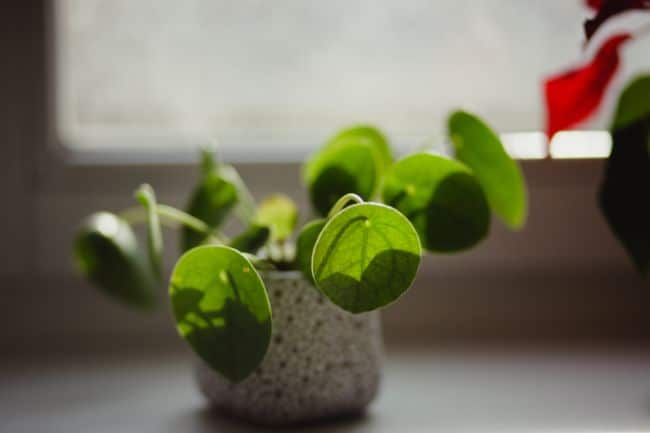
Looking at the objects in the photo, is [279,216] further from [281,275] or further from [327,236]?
[327,236]

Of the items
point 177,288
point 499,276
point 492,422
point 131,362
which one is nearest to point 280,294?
point 177,288

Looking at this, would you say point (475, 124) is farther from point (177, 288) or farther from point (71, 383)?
point (71, 383)

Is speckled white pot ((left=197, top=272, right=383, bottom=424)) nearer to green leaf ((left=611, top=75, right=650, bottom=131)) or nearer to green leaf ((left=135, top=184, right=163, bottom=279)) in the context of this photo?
green leaf ((left=135, top=184, right=163, bottom=279))

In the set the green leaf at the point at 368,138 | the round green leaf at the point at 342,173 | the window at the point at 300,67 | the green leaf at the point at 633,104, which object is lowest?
the round green leaf at the point at 342,173

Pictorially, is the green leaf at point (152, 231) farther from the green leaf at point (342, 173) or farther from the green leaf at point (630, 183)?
the green leaf at point (630, 183)

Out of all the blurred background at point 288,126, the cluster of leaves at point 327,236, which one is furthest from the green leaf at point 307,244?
the blurred background at point 288,126

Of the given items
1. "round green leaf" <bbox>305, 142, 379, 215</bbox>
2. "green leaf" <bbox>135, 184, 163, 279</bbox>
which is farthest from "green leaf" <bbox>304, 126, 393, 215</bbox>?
"green leaf" <bbox>135, 184, 163, 279</bbox>
